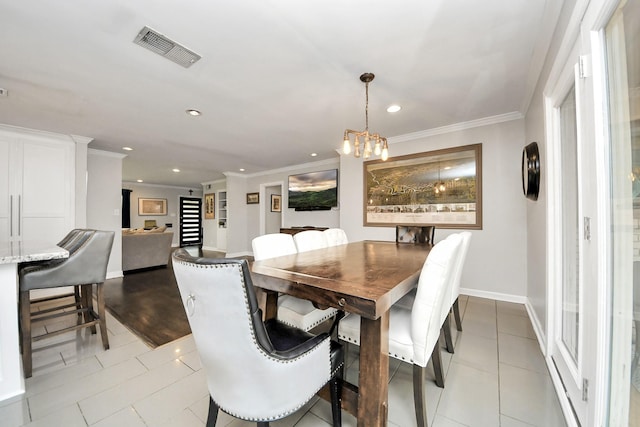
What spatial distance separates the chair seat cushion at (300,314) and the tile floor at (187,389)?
426 mm

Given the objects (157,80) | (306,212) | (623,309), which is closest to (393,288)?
(623,309)

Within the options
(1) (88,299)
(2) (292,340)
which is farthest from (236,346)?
(1) (88,299)

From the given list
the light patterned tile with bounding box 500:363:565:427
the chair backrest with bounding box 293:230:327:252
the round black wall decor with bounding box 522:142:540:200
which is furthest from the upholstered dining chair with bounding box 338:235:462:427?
the round black wall decor with bounding box 522:142:540:200

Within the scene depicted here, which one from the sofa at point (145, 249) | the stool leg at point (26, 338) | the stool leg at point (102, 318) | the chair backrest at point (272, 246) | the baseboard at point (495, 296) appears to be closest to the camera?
the stool leg at point (26, 338)

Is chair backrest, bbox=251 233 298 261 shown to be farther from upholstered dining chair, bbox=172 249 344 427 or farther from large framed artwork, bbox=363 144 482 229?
large framed artwork, bbox=363 144 482 229

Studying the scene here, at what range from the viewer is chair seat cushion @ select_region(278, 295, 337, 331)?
1.54 m

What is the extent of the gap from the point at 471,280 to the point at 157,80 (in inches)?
167

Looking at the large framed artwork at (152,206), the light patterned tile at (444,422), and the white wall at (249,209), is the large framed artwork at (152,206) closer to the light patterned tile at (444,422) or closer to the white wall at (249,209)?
the white wall at (249,209)

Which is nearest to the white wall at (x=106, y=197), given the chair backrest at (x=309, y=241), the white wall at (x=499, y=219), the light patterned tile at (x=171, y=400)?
the light patterned tile at (x=171, y=400)

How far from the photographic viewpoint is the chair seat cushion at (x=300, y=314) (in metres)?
1.54

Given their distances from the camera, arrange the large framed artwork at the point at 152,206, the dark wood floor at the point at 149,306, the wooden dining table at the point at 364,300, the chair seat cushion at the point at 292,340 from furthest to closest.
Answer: the large framed artwork at the point at 152,206 → the dark wood floor at the point at 149,306 → the chair seat cushion at the point at 292,340 → the wooden dining table at the point at 364,300

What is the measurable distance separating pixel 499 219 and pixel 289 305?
115 inches

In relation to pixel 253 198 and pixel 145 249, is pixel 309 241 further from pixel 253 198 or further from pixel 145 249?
pixel 253 198

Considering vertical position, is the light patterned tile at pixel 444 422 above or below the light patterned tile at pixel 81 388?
above
